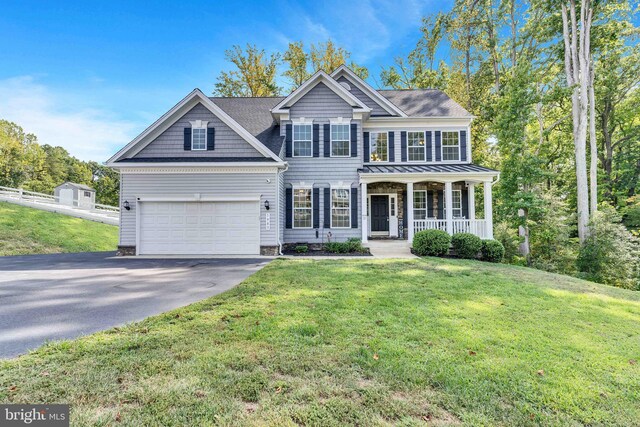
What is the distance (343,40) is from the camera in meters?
23.2

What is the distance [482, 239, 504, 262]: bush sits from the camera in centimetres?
1192

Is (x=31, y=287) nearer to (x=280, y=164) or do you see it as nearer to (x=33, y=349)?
(x=33, y=349)

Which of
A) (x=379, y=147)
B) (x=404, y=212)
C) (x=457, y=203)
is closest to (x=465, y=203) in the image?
(x=457, y=203)

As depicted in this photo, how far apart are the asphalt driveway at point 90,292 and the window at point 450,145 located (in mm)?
11498

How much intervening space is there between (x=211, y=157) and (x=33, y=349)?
10174 mm

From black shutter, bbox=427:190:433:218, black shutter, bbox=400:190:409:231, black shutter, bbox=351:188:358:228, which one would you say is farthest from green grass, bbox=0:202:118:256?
black shutter, bbox=427:190:433:218

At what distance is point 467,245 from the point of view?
11789 mm

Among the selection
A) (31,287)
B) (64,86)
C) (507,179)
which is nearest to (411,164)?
(507,179)

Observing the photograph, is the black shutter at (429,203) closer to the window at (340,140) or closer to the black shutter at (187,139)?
the window at (340,140)

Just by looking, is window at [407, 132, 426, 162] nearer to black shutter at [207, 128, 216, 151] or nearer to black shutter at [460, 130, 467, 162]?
black shutter at [460, 130, 467, 162]

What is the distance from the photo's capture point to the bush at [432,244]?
1163 centimetres

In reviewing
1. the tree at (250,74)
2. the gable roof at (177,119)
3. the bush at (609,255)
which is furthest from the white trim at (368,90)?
the tree at (250,74)

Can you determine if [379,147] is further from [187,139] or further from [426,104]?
[187,139]

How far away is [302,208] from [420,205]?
20.2 feet
